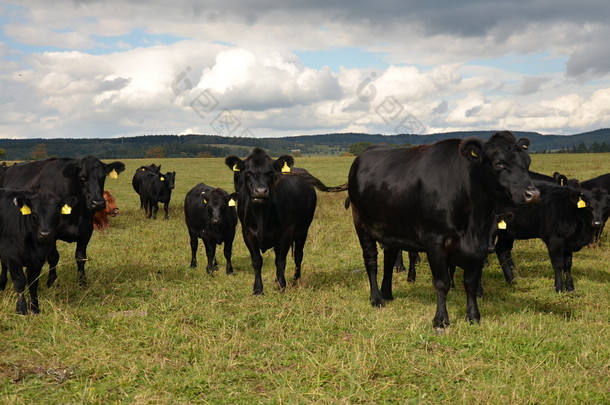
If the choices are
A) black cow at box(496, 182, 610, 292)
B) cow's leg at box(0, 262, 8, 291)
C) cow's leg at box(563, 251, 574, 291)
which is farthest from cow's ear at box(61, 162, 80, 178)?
cow's leg at box(563, 251, 574, 291)

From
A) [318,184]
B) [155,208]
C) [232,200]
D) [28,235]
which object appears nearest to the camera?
[28,235]

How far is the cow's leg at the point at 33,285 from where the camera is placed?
714 cm

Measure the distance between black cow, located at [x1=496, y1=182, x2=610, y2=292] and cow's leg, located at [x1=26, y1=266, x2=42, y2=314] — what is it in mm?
7681

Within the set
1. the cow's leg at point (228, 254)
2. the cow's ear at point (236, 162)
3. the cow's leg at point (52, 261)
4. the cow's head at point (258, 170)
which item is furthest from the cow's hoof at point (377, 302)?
the cow's leg at point (52, 261)

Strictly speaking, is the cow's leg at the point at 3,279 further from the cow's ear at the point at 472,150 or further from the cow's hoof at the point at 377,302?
the cow's ear at the point at 472,150

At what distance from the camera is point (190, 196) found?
40.5 ft

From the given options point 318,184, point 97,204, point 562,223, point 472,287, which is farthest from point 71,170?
point 562,223

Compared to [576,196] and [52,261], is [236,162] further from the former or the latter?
[576,196]

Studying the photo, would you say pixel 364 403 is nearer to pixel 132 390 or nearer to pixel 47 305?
pixel 132 390

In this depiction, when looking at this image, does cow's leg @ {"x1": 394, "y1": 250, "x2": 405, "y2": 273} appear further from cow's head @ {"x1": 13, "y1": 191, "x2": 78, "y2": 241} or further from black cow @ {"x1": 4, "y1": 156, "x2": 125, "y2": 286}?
cow's head @ {"x1": 13, "y1": 191, "x2": 78, "y2": 241}

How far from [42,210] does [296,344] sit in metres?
4.17

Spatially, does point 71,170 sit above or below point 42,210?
above

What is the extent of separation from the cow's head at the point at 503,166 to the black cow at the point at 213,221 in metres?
5.68

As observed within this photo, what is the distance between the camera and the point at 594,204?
9.47 meters
